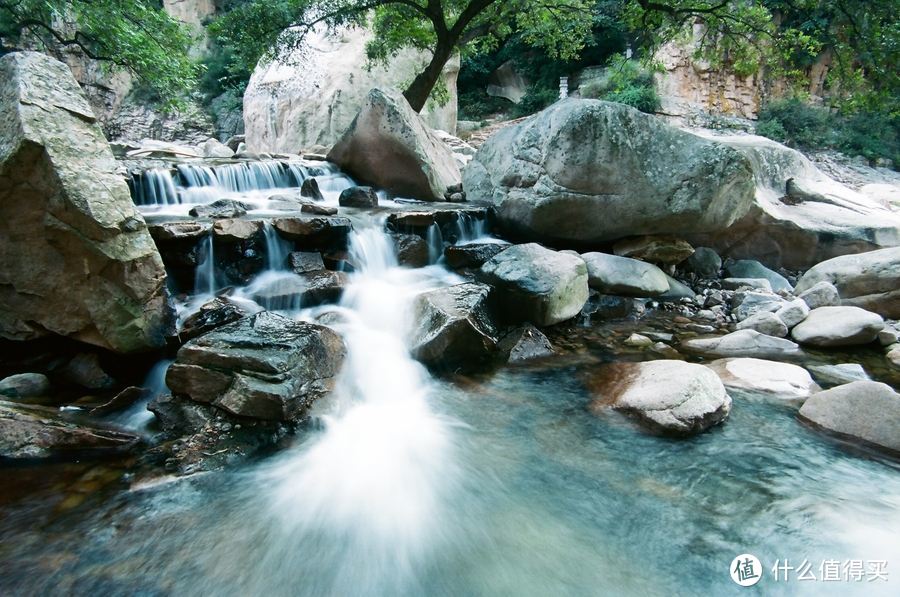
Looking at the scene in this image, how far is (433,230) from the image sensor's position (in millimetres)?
5992

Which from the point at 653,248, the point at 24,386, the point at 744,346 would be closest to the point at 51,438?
the point at 24,386

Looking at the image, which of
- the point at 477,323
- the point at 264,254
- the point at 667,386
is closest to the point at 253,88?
the point at 264,254

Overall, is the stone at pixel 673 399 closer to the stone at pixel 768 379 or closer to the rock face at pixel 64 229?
the stone at pixel 768 379

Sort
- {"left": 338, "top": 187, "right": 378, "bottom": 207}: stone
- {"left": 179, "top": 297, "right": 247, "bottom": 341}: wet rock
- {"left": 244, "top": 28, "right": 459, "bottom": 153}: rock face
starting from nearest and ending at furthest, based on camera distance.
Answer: {"left": 179, "top": 297, "right": 247, "bottom": 341}: wet rock → {"left": 338, "top": 187, "right": 378, "bottom": 207}: stone → {"left": 244, "top": 28, "right": 459, "bottom": 153}: rock face

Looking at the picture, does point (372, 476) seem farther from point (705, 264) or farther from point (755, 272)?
point (755, 272)

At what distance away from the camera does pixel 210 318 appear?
366 cm

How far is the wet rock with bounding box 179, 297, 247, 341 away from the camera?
3.59 m

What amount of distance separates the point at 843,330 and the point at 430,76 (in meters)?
8.31

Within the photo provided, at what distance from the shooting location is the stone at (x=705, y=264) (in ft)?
22.3

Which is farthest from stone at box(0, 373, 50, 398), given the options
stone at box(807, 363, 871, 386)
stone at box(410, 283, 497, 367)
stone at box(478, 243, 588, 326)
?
stone at box(807, 363, 871, 386)

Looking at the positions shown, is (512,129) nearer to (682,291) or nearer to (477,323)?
(682,291)

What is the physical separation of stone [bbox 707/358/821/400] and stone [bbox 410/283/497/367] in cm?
198

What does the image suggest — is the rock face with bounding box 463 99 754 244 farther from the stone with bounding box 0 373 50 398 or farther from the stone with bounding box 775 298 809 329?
the stone with bounding box 0 373 50 398

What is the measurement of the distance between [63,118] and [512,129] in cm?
519
